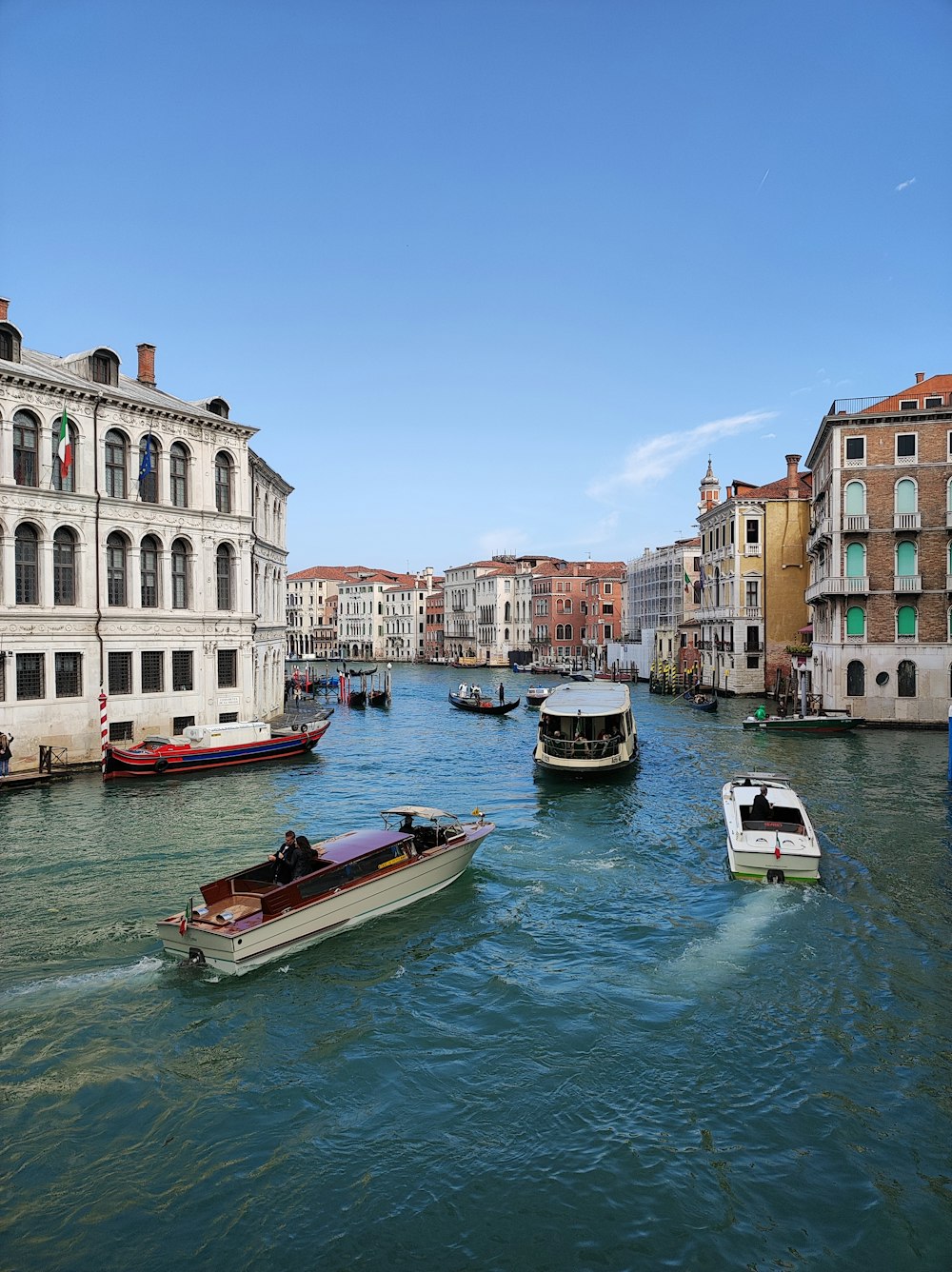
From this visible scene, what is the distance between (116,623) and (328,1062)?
65.5 ft

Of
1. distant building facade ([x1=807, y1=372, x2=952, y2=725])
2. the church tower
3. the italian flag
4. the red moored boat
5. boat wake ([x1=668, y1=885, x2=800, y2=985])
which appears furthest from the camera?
the church tower

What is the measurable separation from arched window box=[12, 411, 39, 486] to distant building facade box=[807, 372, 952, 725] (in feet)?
94.5

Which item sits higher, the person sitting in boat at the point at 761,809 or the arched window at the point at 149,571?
the arched window at the point at 149,571

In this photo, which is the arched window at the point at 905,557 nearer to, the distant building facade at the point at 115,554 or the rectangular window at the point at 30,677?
the distant building facade at the point at 115,554

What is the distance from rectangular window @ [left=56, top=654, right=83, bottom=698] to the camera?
24688 mm

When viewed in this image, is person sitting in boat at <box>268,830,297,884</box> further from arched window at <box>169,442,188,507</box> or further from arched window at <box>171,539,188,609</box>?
arched window at <box>169,442,188,507</box>

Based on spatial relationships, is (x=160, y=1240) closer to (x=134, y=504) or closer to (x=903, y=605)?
(x=134, y=504)

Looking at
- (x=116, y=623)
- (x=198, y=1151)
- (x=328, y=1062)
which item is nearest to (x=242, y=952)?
(x=328, y=1062)

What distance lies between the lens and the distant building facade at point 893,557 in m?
34.4

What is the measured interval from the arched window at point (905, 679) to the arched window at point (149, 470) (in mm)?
28540

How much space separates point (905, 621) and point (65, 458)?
30.7 m

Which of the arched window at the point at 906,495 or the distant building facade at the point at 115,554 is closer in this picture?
the distant building facade at the point at 115,554

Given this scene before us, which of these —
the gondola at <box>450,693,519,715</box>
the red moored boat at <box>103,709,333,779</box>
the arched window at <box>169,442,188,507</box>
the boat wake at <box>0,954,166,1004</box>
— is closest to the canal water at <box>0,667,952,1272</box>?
the boat wake at <box>0,954,166,1004</box>

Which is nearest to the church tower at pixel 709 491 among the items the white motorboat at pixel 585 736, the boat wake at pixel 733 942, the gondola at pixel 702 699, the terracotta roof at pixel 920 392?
the gondola at pixel 702 699
